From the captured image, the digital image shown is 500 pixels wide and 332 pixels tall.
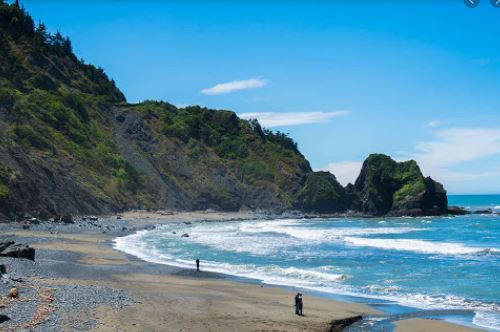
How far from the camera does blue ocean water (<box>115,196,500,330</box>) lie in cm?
2297

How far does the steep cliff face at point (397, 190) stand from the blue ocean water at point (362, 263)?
4763 cm

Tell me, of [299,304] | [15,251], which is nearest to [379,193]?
[15,251]

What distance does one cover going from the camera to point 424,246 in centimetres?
4294

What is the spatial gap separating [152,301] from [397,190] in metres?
92.0

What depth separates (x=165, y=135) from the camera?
125000 mm

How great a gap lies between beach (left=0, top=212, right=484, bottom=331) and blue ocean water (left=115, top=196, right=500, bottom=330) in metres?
3.00

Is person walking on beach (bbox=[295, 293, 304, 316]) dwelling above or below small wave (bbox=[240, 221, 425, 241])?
below

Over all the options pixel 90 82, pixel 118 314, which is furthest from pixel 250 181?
pixel 118 314

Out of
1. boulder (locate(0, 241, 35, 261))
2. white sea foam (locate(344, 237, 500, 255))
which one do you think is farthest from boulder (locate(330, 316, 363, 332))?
white sea foam (locate(344, 237, 500, 255))

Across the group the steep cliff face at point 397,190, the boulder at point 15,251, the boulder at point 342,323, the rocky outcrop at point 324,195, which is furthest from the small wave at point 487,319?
the rocky outcrop at point 324,195

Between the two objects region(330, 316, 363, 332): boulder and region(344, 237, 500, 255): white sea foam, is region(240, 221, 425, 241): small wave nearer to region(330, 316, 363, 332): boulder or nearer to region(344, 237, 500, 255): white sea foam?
region(344, 237, 500, 255): white sea foam

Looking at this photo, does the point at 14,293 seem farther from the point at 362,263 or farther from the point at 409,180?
the point at 409,180

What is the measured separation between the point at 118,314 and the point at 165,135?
111 metres

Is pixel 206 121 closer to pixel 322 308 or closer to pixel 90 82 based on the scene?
pixel 90 82
